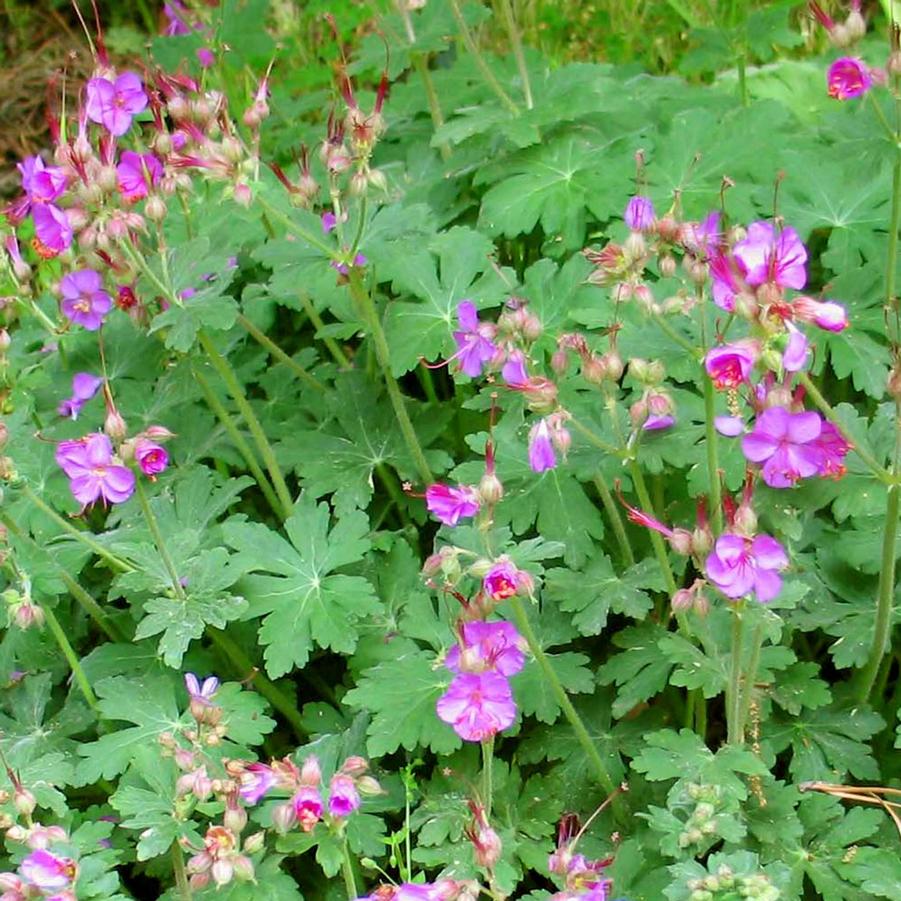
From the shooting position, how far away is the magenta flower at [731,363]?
5.46 ft

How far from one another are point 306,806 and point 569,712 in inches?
23.4

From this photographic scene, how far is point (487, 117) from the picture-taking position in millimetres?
3109

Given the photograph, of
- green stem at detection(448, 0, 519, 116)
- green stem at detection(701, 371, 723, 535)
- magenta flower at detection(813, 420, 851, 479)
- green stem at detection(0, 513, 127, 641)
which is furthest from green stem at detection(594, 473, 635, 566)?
green stem at detection(448, 0, 519, 116)

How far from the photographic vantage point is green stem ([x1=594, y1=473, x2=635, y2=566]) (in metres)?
2.37

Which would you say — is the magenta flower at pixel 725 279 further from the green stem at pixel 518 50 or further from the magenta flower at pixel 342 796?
the green stem at pixel 518 50

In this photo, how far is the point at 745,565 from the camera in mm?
1780

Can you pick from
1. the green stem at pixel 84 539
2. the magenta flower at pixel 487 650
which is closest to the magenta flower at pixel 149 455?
the green stem at pixel 84 539

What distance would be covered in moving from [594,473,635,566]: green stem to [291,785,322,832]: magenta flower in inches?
34.2

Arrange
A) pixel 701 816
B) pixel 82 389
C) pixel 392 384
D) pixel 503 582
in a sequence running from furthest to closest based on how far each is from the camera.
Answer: pixel 82 389, pixel 392 384, pixel 701 816, pixel 503 582

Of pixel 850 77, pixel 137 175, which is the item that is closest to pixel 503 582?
pixel 850 77

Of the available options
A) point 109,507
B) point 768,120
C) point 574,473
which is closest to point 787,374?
point 574,473

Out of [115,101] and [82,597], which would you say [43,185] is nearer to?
[115,101]

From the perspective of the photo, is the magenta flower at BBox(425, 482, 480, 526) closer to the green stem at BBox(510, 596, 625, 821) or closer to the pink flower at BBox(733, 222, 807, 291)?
the green stem at BBox(510, 596, 625, 821)

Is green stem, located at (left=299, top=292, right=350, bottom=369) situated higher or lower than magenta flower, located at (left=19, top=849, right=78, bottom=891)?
higher
